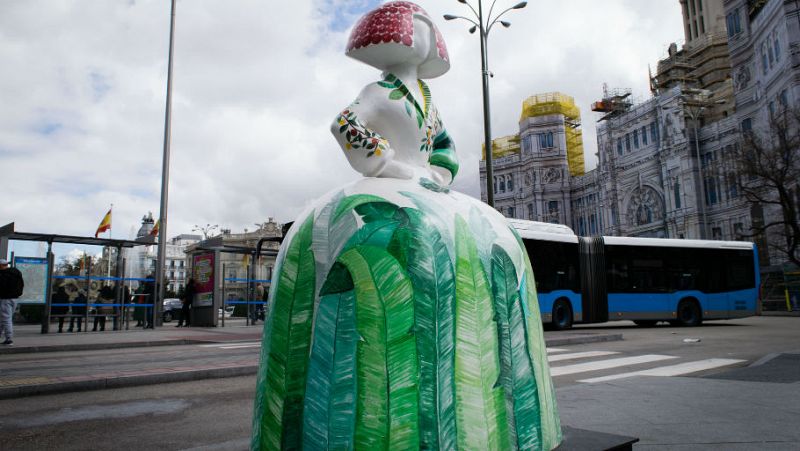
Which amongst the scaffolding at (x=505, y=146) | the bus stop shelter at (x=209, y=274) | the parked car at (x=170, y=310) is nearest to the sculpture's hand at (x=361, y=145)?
the bus stop shelter at (x=209, y=274)

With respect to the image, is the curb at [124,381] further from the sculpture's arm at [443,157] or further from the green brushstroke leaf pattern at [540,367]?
the green brushstroke leaf pattern at [540,367]

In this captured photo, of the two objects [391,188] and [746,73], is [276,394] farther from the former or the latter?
[746,73]

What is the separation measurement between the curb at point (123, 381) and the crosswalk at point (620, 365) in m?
4.18

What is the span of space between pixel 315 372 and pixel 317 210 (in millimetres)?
624

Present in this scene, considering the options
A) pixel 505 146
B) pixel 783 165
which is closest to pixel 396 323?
pixel 783 165

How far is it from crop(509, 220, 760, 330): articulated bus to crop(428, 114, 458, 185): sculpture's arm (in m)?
12.9

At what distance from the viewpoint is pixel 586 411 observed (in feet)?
13.9

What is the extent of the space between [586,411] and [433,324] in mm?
Answer: 2872

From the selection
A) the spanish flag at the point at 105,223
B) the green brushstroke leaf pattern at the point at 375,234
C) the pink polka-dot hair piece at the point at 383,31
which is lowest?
the green brushstroke leaf pattern at the point at 375,234

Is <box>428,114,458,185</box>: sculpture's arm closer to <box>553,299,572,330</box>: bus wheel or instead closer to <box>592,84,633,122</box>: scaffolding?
<box>553,299,572,330</box>: bus wheel

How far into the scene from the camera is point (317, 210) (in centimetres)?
219

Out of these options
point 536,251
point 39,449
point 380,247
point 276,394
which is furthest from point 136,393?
point 536,251

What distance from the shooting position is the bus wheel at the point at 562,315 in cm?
1591

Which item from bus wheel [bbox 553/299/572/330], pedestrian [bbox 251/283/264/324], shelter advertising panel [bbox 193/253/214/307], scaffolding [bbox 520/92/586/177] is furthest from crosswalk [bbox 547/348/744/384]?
scaffolding [bbox 520/92/586/177]
